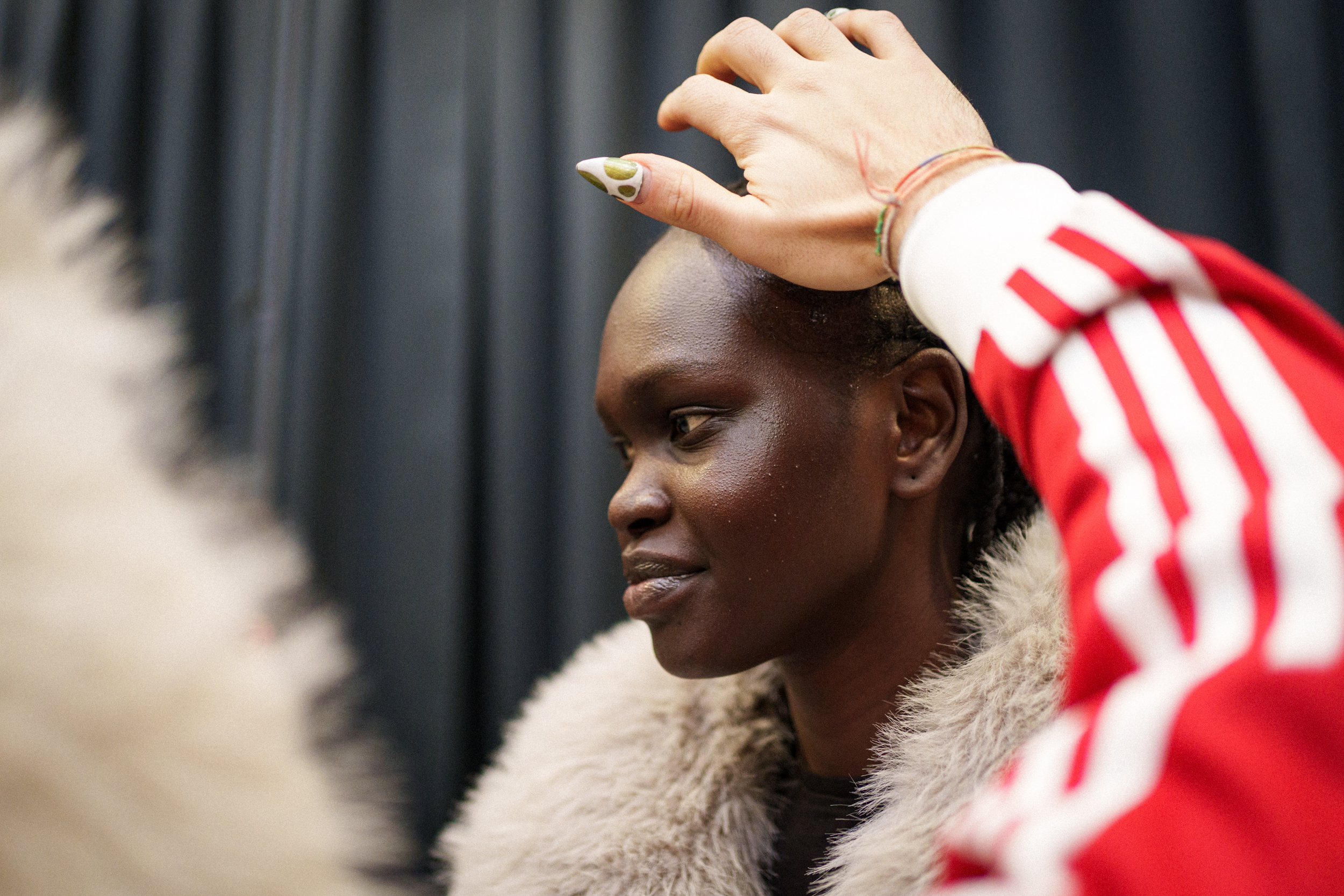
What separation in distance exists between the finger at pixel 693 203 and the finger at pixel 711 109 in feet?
0.15

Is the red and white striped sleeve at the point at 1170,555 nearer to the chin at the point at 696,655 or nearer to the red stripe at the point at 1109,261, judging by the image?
the red stripe at the point at 1109,261

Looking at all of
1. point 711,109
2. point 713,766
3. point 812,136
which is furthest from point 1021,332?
point 713,766

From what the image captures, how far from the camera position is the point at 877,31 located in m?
0.68

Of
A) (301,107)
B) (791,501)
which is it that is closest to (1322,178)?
(791,501)

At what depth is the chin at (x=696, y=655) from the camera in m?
0.79

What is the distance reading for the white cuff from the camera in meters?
0.42

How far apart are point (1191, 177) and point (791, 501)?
2.50ft

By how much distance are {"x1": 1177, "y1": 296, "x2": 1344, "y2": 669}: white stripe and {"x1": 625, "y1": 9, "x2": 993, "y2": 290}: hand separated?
243mm

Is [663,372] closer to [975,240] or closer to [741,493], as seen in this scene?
[741,493]

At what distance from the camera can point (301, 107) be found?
1.51 m

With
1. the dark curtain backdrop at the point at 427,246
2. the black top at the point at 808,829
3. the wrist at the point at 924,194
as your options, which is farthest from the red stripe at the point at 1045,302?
the dark curtain backdrop at the point at 427,246

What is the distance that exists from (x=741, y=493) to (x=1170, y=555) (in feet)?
1.68

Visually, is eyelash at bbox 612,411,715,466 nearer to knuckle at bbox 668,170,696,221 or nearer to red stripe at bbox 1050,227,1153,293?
knuckle at bbox 668,170,696,221

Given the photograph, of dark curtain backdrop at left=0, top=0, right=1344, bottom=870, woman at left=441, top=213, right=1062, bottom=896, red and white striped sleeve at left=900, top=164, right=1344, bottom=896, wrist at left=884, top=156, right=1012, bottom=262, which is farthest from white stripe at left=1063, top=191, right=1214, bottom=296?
dark curtain backdrop at left=0, top=0, right=1344, bottom=870
